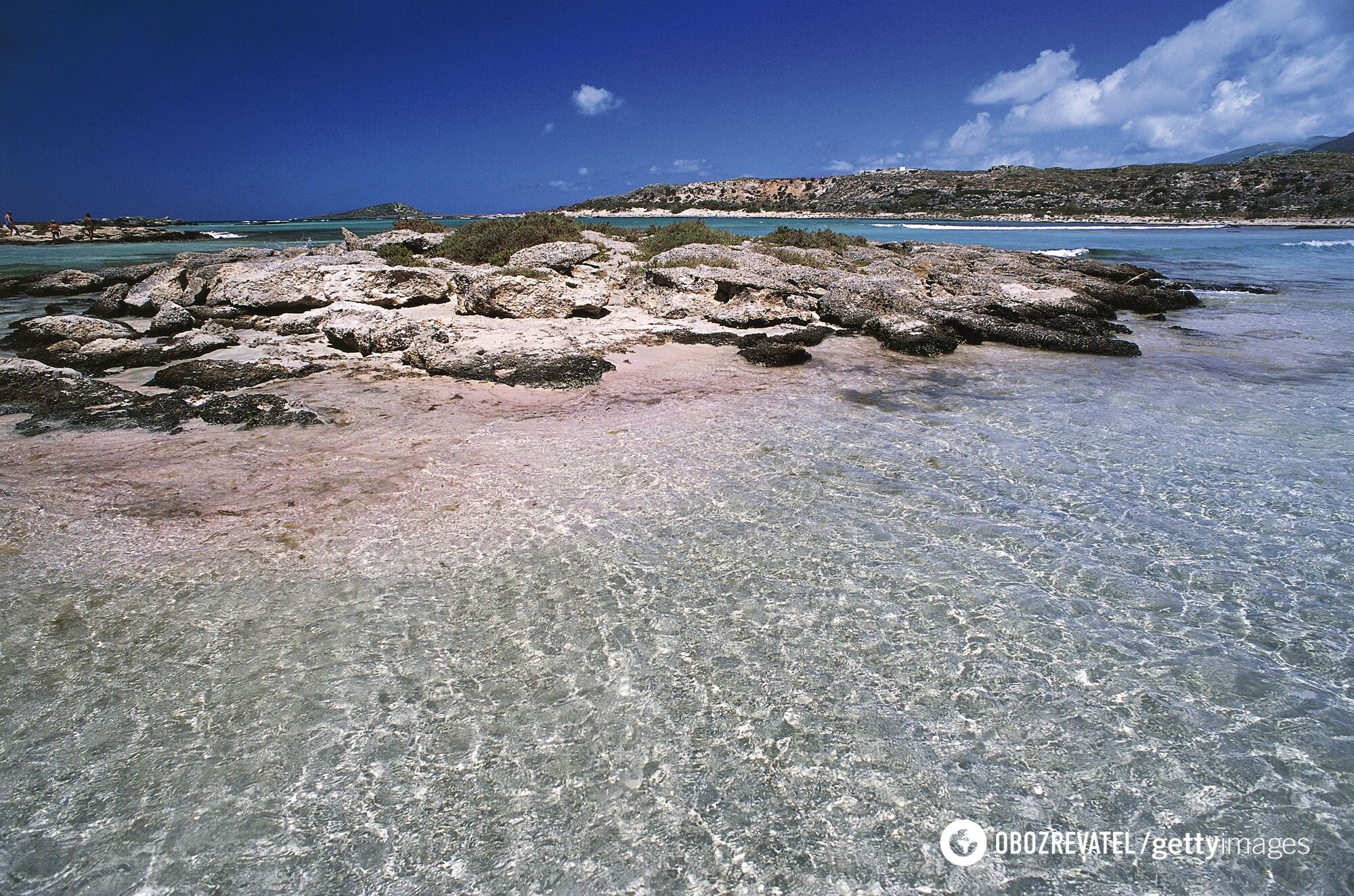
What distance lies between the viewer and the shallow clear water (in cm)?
263

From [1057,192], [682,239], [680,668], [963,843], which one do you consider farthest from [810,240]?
[1057,192]

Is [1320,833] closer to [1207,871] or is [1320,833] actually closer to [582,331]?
[1207,871]

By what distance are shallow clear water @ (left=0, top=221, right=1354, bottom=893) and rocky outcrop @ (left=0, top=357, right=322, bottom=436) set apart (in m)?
0.61

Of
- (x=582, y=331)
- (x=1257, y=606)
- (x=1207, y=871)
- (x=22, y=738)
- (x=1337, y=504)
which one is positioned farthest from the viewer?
(x=582, y=331)

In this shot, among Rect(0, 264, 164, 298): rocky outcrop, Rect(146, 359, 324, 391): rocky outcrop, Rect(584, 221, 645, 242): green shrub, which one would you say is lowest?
Rect(146, 359, 324, 391): rocky outcrop

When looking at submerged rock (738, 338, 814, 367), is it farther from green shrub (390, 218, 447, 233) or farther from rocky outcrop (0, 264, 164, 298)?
rocky outcrop (0, 264, 164, 298)

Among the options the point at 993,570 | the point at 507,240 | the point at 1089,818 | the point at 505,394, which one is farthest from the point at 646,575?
the point at 507,240

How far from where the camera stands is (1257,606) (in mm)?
4109

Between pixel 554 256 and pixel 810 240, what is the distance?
38.6ft

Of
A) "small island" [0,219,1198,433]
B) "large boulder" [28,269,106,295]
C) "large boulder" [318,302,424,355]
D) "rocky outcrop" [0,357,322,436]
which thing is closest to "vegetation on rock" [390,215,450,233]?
"small island" [0,219,1198,433]

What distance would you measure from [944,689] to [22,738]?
4779mm

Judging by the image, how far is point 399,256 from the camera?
57.5ft

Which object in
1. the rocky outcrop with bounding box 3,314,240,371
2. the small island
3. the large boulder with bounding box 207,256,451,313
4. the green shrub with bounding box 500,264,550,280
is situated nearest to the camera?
the small island

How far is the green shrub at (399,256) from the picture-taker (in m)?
16.9
